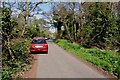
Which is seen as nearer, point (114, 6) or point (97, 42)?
point (114, 6)

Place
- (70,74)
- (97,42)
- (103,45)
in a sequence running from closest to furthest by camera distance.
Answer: (70,74) → (103,45) → (97,42)

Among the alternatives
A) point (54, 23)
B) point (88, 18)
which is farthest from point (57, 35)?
Answer: point (88, 18)

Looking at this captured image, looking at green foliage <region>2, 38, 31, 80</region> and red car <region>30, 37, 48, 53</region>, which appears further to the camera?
red car <region>30, 37, 48, 53</region>

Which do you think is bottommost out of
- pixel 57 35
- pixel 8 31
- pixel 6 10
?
pixel 57 35

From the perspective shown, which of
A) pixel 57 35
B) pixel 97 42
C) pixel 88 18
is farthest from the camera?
pixel 57 35

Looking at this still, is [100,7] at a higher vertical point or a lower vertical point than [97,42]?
higher

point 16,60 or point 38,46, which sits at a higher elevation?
point 16,60

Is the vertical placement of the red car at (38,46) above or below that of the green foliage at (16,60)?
below

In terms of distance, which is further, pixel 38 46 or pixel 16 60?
pixel 38 46

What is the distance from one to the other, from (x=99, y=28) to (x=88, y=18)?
11.8 feet

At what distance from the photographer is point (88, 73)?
1166 cm

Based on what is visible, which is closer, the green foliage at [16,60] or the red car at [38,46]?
the green foliage at [16,60]

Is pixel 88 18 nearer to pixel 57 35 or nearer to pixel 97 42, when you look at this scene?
pixel 97 42

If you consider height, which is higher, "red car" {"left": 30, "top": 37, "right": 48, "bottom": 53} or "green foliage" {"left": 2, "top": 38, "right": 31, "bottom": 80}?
"green foliage" {"left": 2, "top": 38, "right": 31, "bottom": 80}
